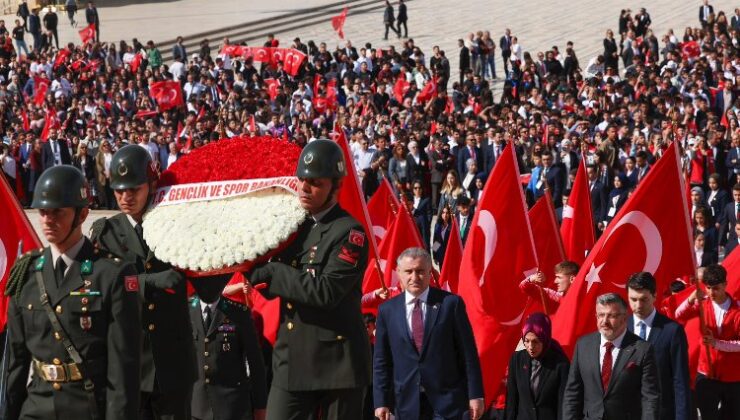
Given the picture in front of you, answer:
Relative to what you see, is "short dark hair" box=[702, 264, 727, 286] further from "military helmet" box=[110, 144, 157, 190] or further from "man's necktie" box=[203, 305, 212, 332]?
"military helmet" box=[110, 144, 157, 190]

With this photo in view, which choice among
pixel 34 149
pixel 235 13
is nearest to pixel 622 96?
pixel 34 149

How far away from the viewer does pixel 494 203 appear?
33.7 ft

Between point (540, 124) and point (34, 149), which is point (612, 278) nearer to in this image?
point (540, 124)

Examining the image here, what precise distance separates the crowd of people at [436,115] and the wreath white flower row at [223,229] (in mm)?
4171

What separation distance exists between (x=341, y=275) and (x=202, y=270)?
55 cm

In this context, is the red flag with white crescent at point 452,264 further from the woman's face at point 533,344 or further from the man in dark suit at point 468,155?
the man in dark suit at point 468,155

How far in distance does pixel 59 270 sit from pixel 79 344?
29cm

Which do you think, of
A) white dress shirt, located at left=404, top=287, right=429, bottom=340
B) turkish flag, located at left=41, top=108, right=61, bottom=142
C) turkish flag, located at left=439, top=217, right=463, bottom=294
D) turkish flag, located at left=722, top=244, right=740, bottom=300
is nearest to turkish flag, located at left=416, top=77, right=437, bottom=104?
turkish flag, located at left=41, top=108, right=61, bottom=142

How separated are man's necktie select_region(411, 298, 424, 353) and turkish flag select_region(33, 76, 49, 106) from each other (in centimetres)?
2444

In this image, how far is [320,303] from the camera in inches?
221

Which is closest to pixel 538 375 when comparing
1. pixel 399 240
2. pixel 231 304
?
pixel 231 304

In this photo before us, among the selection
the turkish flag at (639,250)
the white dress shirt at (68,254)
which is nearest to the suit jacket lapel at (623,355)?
the turkish flag at (639,250)

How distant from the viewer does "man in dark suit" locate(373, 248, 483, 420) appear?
6.88 m

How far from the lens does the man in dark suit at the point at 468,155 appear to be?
2006cm
